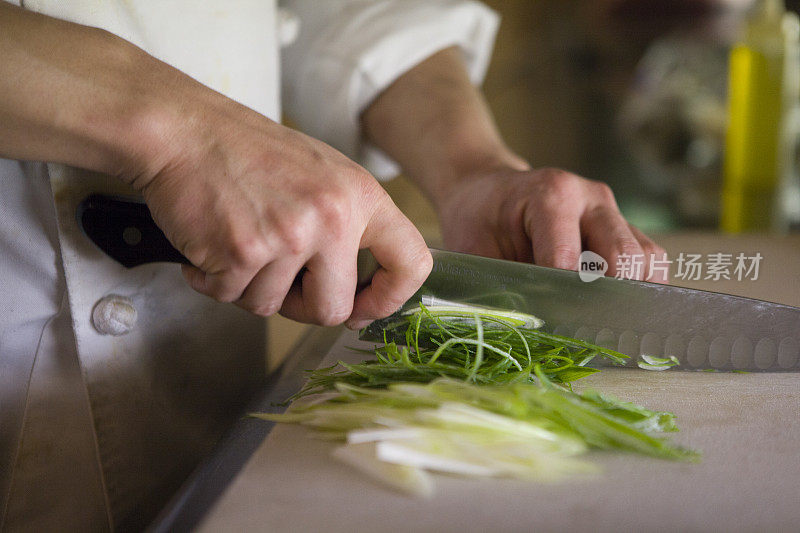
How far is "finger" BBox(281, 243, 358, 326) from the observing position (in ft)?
2.14

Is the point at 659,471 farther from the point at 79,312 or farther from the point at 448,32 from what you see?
the point at 448,32

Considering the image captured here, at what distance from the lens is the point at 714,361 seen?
2.74ft

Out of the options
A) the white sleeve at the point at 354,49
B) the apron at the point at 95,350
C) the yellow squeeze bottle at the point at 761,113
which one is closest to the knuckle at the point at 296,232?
the apron at the point at 95,350

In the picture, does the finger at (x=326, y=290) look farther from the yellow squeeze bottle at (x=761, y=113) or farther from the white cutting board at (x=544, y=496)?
the yellow squeeze bottle at (x=761, y=113)

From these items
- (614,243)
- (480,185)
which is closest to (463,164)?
(480,185)

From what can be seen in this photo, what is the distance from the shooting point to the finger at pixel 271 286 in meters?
0.64

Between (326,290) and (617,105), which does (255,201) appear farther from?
(617,105)

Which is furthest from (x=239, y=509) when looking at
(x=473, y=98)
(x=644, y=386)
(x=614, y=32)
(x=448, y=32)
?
(x=614, y=32)

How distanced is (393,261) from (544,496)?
0.28m

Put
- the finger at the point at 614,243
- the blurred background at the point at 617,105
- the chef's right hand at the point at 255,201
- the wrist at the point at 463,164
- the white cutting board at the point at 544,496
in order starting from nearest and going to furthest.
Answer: the white cutting board at the point at 544,496
the chef's right hand at the point at 255,201
the finger at the point at 614,243
the wrist at the point at 463,164
the blurred background at the point at 617,105

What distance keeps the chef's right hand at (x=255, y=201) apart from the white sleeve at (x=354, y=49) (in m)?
0.64

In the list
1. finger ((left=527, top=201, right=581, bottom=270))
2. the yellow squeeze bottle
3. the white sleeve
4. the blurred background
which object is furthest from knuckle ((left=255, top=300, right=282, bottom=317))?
the blurred background

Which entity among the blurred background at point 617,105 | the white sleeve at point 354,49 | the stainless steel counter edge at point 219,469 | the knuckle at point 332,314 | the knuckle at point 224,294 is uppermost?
the blurred background at point 617,105

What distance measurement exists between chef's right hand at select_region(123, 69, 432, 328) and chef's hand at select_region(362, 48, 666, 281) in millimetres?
347
